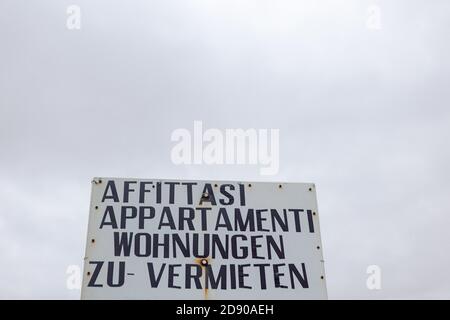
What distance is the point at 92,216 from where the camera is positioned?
575 centimetres

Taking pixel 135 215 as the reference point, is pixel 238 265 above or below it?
below

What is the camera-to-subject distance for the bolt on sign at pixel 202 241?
17.9ft

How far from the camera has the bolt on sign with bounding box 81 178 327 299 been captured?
5445 mm

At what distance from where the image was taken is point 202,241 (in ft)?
18.7

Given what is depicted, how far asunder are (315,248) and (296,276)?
1.28 feet
